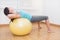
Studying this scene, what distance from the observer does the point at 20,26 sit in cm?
294

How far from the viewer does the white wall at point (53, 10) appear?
152 inches

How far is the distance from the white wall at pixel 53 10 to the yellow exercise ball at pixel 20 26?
1.21m

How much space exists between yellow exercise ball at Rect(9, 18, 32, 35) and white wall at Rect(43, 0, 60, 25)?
121 centimetres

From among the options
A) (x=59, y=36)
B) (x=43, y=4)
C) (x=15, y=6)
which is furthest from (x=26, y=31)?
(x=43, y=4)

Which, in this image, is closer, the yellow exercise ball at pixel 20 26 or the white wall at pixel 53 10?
the yellow exercise ball at pixel 20 26

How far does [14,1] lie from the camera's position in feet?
12.8

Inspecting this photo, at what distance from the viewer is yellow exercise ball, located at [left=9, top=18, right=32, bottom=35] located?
2.94 m

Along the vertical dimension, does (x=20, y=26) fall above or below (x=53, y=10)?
below

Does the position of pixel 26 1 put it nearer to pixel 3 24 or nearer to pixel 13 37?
pixel 3 24

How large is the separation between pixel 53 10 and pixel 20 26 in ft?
4.69

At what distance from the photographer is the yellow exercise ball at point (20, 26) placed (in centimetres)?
294

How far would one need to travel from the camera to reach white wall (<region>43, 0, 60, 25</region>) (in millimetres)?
→ 3848

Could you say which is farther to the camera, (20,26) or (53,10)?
(53,10)

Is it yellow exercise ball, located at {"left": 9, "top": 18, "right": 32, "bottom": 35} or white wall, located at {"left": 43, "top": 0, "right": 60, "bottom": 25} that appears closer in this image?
yellow exercise ball, located at {"left": 9, "top": 18, "right": 32, "bottom": 35}
